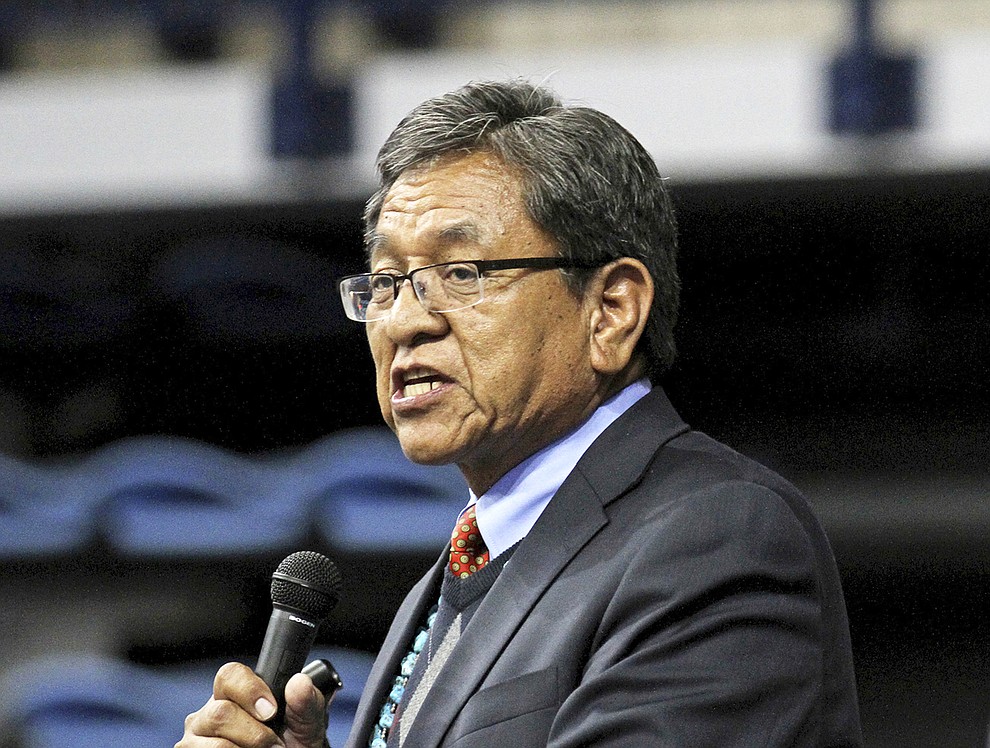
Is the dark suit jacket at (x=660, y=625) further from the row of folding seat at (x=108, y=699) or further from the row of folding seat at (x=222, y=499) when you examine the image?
the row of folding seat at (x=108, y=699)

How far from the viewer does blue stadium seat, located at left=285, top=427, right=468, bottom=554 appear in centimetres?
369

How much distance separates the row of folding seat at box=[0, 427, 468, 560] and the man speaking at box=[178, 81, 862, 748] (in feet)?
6.55

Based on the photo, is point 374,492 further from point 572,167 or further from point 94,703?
point 572,167

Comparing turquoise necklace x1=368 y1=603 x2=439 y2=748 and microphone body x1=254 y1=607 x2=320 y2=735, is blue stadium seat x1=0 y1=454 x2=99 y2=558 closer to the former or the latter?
turquoise necklace x1=368 y1=603 x2=439 y2=748

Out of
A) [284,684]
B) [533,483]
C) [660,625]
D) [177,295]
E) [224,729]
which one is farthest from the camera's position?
[177,295]

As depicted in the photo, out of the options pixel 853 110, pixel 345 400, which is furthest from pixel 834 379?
pixel 345 400

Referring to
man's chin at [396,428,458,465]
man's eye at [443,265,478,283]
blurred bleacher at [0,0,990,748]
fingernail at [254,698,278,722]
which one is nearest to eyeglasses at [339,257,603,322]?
man's eye at [443,265,478,283]

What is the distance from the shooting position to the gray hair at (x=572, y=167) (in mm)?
1549

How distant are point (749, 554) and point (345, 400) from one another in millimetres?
2618

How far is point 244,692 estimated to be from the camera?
4.47 feet

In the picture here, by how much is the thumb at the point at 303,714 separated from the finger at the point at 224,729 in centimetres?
9

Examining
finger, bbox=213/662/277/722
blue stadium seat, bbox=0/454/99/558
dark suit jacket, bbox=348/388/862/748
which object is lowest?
blue stadium seat, bbox=0/454/99/558

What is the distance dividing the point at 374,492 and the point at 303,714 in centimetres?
228

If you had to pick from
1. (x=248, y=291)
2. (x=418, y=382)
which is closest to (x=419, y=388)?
(x=418, y=382)
